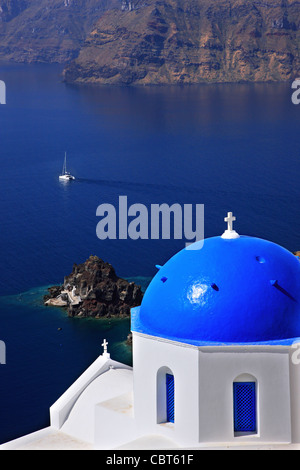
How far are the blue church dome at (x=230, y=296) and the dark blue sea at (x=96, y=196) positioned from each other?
91.2 feet

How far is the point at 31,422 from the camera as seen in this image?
50281 millimetres

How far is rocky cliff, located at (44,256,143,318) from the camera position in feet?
229

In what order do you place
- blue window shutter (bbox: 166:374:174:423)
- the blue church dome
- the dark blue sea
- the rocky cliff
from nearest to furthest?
the blue church dome
blue window shutter (bbox: 166:374:174:423)
the dark blue sea
the rocky cliff

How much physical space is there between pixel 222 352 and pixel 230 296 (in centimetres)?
156

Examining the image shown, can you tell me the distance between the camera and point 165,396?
80.3 ft

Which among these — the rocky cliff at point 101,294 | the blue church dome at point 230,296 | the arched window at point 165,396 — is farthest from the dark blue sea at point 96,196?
the blue church dome at point 230,296

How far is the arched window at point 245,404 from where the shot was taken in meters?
23.3

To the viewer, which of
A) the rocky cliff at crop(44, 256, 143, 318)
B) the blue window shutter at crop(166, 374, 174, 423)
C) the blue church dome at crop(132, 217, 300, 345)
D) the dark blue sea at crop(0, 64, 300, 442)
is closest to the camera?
the blue church dome at crop(132, 217, 300, 345)

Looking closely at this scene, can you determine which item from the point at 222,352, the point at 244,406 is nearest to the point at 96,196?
the point at 244,406

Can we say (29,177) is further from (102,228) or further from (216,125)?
(216,125)

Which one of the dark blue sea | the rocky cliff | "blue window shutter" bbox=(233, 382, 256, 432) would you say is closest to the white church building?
"blue window shutter" bbox=(233, 382, 256, 432)

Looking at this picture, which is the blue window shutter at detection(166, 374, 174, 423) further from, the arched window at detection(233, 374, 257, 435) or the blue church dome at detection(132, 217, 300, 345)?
the arched window at detection(233, 374, 257, 435)

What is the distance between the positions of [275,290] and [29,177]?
10441 cm

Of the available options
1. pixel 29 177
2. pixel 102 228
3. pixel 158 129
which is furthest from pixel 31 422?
pixel 158 129
